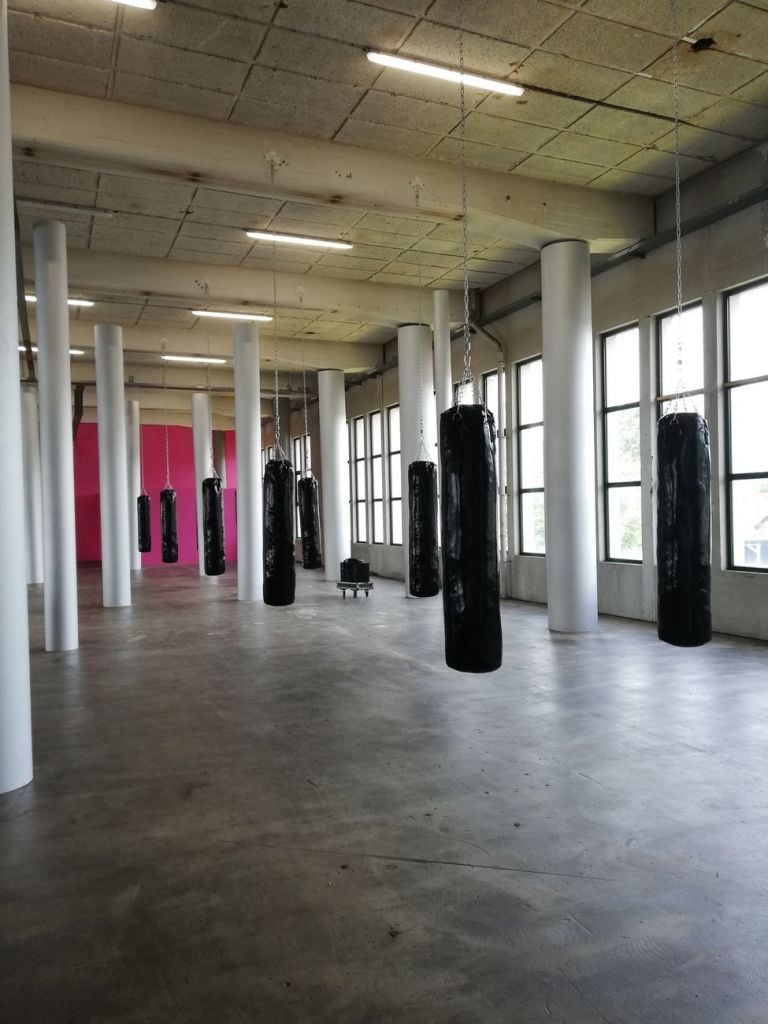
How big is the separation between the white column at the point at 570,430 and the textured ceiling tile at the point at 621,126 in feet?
4.76

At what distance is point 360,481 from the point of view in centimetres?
1733

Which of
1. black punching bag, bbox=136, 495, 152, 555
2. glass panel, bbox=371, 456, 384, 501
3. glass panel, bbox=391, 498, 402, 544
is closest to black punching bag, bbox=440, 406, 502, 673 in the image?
glass panel, bbox=391, 498, 402, 544

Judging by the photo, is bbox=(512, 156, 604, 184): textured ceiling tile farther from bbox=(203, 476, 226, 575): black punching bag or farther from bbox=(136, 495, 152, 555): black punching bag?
bbox=(136, 495, 152, 555): black punching bag

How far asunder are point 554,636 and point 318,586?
21.8 feet

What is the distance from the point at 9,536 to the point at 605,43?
5.27m

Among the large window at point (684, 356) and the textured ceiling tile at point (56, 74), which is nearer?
the textured ceiling tile at point (56, 74)

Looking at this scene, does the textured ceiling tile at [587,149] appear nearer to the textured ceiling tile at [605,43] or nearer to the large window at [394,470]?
the textured ceiling tile at [605,43]

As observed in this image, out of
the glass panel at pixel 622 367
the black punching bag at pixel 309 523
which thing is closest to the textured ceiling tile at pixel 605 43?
the glass panel at pixel 622 367

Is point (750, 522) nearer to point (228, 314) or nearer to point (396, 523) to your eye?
point (228, 314)

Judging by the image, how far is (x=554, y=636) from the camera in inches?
320

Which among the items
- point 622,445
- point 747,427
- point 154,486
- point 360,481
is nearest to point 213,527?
point 622,445

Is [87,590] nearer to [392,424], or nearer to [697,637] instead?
[392,424]

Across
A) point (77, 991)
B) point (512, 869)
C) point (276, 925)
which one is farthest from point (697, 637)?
point (77, 991)

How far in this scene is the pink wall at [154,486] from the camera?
67.2 ft
